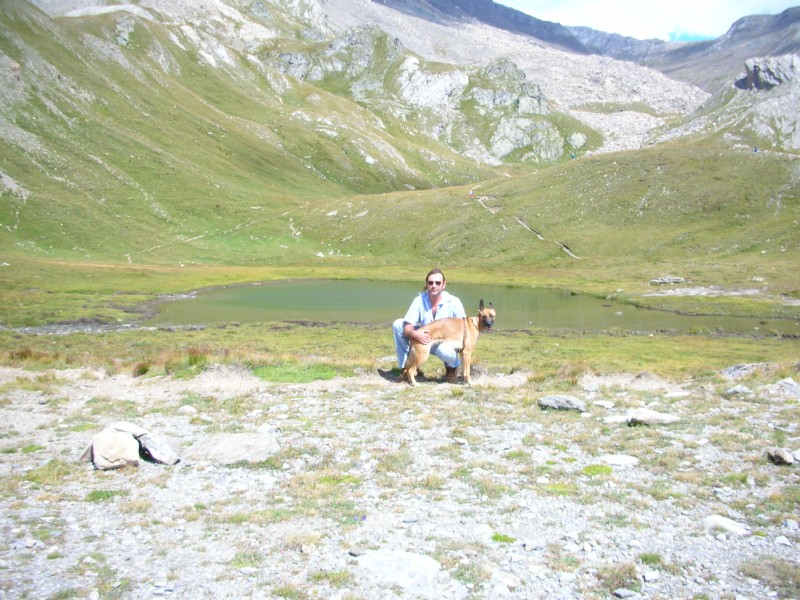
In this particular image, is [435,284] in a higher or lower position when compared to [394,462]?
higher

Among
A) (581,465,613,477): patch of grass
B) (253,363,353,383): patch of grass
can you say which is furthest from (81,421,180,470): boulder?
(581,465,613,477): patch of grass

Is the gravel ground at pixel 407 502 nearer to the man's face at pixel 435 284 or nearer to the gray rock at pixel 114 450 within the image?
the gray rock at pixel 114 450

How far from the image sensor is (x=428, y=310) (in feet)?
64.3

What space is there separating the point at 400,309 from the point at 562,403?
46.7 meters

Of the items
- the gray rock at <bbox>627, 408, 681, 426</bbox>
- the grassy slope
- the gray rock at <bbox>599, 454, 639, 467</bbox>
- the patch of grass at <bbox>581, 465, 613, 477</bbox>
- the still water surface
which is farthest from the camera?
the grassy slope

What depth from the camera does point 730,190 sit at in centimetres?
11012

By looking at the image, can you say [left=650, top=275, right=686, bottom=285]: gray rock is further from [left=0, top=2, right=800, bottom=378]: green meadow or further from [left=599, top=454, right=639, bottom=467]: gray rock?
[left=599, top=454, right=639, bottom=467]: gray rock

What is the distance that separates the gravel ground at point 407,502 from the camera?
7672 mm

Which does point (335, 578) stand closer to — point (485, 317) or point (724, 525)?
point (724, 525)

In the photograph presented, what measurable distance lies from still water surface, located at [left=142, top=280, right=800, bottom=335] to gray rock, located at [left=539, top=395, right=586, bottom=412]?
3657 cm

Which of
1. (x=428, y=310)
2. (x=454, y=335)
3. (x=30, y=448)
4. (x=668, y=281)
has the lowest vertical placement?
(x=30, y=448)

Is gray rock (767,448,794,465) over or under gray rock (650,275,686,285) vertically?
under

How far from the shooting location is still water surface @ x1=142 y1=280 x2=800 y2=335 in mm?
53906

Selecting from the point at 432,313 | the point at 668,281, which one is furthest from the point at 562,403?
the point at 668,281
